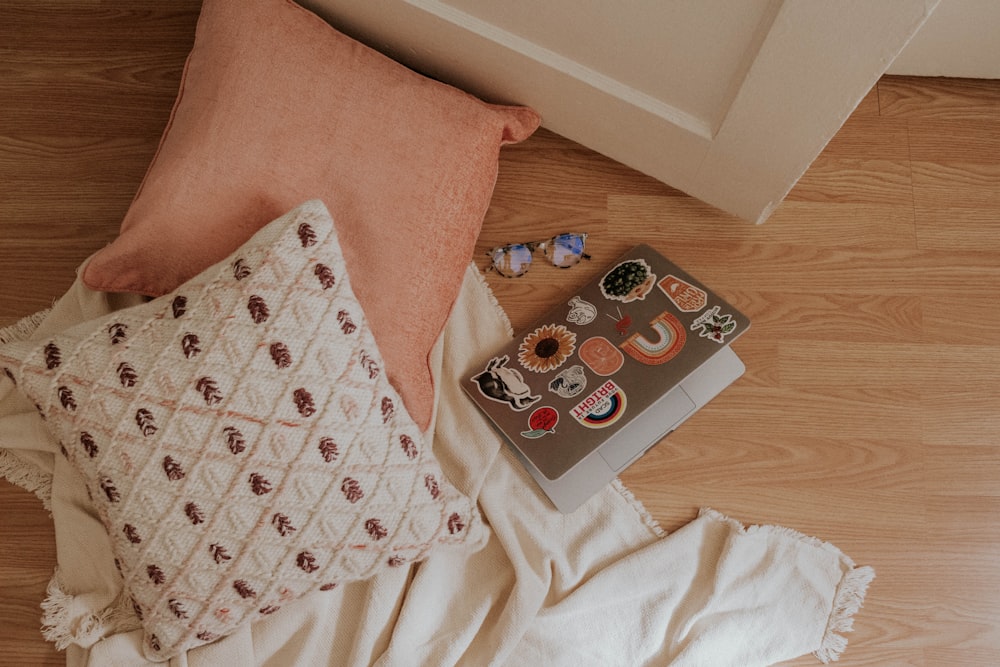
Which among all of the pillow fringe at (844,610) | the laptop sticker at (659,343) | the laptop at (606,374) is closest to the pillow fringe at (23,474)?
the laptop at (606,374)

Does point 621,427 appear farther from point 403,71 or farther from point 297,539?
point 403,71

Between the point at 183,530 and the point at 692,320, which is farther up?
the point at 692,320

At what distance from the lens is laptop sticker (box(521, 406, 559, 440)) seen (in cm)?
108

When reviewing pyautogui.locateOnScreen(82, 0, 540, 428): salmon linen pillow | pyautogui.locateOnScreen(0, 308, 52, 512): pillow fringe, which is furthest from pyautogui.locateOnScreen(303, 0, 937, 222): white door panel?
pyautogui.locateOnScreen(0, 308, 52, 512): pillow fringe

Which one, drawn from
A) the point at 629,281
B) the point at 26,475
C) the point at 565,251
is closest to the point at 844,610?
the point at 629,281

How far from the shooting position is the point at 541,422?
3.58 feet

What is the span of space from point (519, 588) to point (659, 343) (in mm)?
406

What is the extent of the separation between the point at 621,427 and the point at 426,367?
0.29m

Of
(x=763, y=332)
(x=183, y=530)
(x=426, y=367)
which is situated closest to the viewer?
(x=183, y=530)

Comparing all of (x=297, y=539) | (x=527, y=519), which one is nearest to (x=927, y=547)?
(x=527, y=519)

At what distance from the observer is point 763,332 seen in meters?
1.17

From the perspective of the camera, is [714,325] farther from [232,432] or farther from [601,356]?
[232,432]

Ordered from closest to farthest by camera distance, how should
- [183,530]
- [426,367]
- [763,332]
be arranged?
[183,530]
[426,367]
[763,332]

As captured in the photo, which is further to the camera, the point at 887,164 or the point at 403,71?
the point at 887,164
